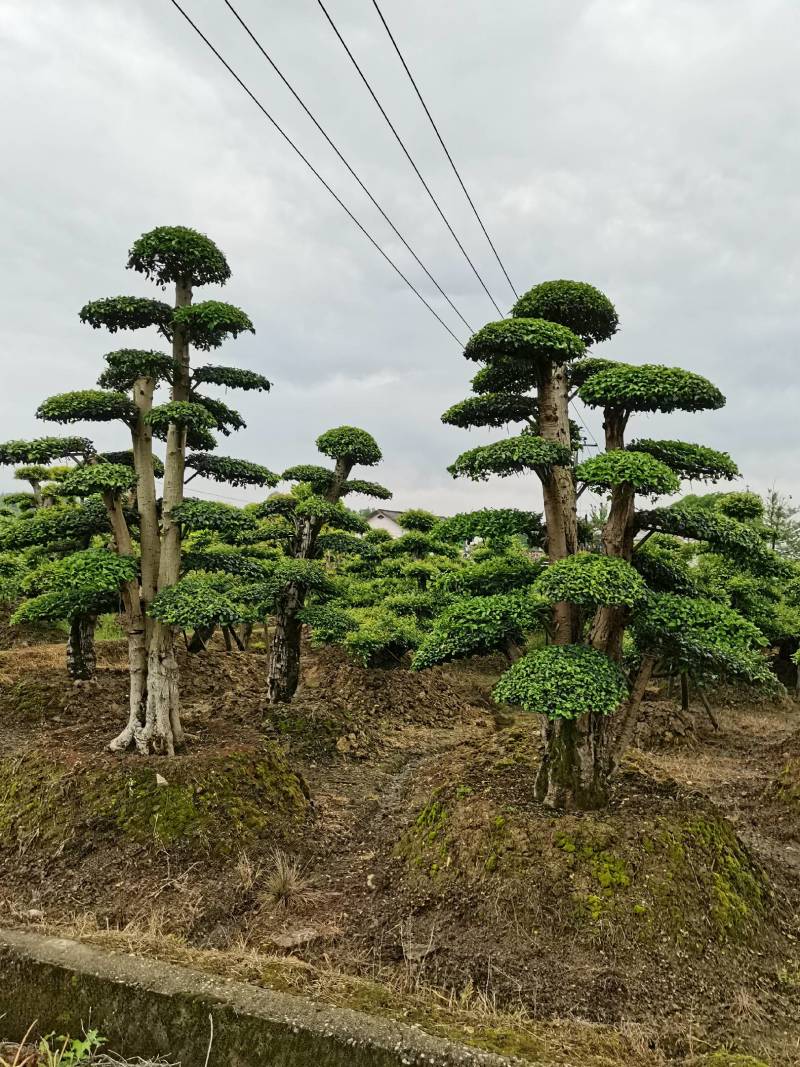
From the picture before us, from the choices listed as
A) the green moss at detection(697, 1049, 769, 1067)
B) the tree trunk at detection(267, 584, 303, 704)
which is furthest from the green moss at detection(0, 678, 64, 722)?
the green moss at detection(697, 1049, 769, 1067)

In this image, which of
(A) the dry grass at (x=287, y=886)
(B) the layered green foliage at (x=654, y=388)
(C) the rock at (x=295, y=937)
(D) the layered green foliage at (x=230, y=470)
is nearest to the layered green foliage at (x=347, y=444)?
(D) the layered green foliage at (x=230, y=470)

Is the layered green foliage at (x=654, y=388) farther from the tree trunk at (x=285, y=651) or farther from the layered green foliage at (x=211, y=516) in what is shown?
Result: the tree trunk at (x=285, y=651)

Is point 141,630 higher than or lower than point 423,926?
higher

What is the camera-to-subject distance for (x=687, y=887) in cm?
528

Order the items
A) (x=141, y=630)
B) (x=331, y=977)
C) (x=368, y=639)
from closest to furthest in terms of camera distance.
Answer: (x=331, y=977)
(x=141, y=630)
(x=368, y=639)

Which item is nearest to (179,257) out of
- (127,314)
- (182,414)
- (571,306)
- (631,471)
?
(127,314)

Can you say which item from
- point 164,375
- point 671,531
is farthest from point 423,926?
point 164,375

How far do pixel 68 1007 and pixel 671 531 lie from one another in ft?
20.5

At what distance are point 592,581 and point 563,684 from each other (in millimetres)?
964

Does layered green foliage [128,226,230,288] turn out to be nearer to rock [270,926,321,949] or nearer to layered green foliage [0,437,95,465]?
layered green foliage [0,437,95,465]

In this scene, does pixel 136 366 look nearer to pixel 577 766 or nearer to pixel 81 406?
pixel 81 406

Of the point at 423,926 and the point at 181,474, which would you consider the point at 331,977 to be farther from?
the point at 181,474

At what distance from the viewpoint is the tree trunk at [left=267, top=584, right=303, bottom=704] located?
10836 millimetres

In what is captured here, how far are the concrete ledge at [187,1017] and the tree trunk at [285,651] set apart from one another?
688 centimetres
